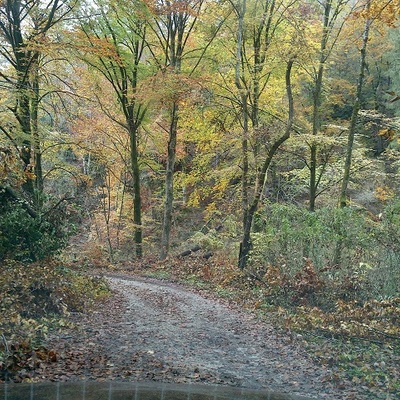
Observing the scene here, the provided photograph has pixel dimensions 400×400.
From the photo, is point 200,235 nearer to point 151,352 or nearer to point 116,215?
point 116,215

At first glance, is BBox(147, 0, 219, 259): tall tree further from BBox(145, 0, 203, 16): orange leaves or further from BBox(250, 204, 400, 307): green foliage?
BBox(250, 204, 400, 307): green foliage

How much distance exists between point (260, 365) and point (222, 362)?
2.14ft

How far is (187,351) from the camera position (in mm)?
8500

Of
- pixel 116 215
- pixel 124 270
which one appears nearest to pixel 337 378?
pixel 124 270

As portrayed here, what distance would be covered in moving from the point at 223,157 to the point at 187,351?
47.3ft

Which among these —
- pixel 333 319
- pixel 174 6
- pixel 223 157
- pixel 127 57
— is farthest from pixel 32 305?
pixel 127 57

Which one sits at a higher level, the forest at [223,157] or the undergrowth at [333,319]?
the forest at [223,157]

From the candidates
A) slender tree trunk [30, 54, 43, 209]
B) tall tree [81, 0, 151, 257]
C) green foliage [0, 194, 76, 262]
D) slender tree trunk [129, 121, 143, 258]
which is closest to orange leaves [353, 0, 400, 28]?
green foliage [0, 194, 76, 262]

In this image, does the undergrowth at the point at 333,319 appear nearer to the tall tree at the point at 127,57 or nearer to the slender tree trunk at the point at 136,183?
the slender tree trunk at the point at 136,183

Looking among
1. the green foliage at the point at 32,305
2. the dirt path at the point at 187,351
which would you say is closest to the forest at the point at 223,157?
the green foliage at the point at 32,305

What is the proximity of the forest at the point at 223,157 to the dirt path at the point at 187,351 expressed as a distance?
1.90ft

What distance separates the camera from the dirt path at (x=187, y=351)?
6.95 m

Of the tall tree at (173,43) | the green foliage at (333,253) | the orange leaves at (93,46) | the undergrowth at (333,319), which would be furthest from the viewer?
the tall tree at (173,43)

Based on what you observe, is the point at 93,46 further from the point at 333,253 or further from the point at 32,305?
the point at 333,253
